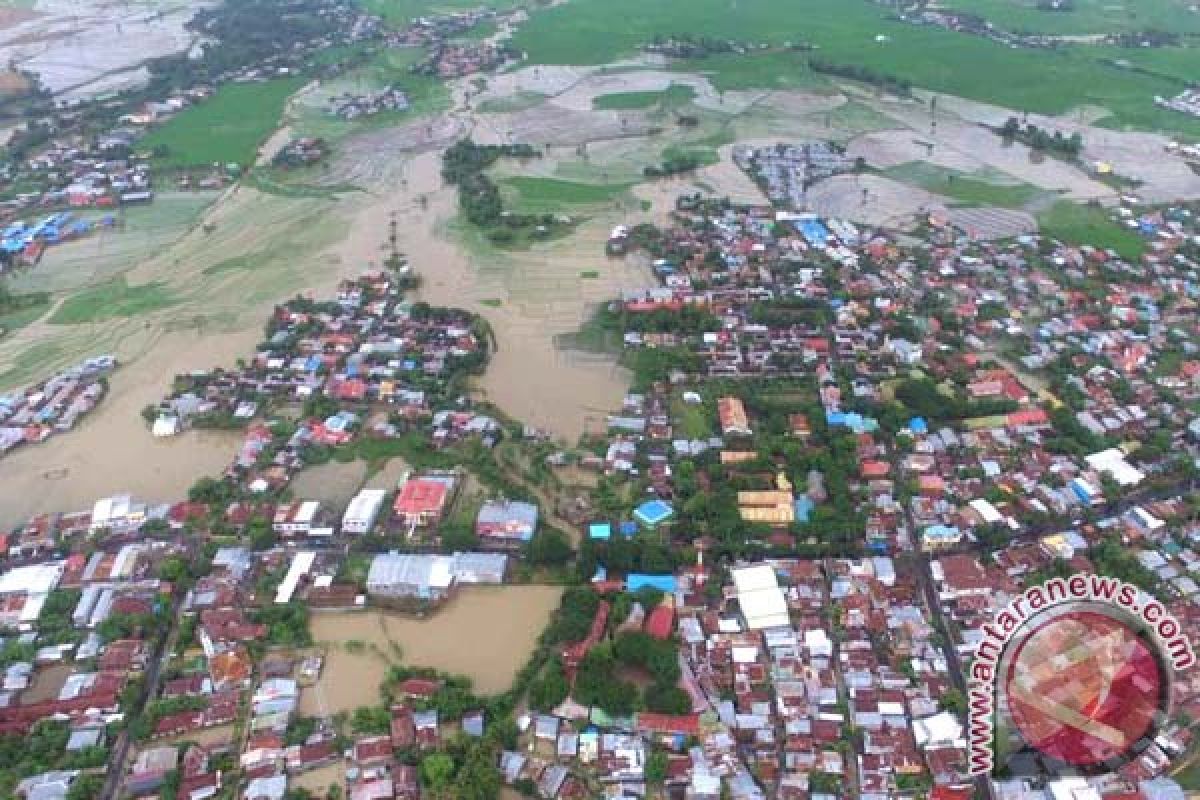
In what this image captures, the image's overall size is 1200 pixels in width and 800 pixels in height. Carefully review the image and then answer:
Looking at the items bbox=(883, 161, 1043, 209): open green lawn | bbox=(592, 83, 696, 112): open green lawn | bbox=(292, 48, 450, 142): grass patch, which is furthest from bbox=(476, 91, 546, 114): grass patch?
bbox=(883, 161, 1043, 209): open green lawn

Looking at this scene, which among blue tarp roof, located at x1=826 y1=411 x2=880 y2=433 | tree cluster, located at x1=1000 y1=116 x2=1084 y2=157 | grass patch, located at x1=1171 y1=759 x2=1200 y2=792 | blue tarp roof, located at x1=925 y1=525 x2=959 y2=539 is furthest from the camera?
tree cluster, located at x1=1000 y1=116 x2=1084 y2=157

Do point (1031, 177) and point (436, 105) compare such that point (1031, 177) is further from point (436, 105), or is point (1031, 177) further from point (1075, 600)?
point (1075, 600)

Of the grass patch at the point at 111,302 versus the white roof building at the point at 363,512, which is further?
the grass patch at the point at 111,302

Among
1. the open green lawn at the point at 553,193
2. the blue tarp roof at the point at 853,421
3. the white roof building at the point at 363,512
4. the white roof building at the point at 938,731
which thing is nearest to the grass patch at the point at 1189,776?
the white roof building at the point at 938,731

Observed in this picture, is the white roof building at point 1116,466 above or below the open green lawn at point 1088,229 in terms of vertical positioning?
below

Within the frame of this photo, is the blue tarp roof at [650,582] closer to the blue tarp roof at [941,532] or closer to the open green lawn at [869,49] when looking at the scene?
the blue tarp roof at [941,532]

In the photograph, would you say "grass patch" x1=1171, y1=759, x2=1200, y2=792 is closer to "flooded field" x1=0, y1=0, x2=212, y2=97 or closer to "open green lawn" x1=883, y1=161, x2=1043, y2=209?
"open green lawn" x1=883, y1=161, x2=1043, y2=209

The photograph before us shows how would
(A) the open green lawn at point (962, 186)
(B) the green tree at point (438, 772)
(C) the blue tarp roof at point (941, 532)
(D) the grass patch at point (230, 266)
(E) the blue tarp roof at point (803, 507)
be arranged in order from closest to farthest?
(B) the green tree at point (438, 772) < (C) the blue tarp roof at point (941, 532) < (E) the blue tarp roof at point (803, 507) < (D) the grass patch at point (230, 266) < (A) the open green lawn at point (962, 186)
